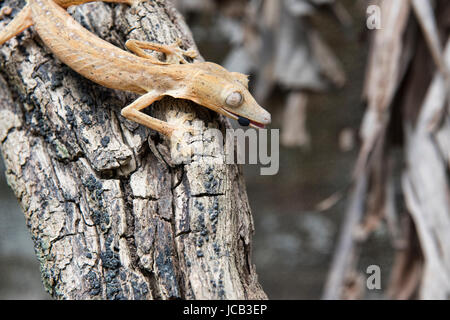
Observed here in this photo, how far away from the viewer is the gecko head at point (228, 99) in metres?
1.62

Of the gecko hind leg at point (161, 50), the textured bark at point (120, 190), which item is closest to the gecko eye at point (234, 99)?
the textured bark at point (120, 190)

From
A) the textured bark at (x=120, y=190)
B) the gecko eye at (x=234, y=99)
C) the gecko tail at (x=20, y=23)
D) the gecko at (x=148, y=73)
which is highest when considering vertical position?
the gecko tail at (x=20, y=23)

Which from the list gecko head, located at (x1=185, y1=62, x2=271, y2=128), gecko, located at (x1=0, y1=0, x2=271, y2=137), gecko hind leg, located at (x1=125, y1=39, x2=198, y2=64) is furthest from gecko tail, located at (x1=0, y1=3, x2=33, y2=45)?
gecko head, located at (x1=185, y1=62, x2=271, y2=128)

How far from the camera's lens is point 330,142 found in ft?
17.4

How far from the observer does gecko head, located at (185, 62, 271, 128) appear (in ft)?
5.32

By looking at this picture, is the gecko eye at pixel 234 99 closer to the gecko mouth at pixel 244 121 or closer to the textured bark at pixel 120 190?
the gecko mouth at pixel 244 121

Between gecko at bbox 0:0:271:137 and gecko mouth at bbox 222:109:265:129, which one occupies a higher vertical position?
gecko at bbox 0:0:271:137

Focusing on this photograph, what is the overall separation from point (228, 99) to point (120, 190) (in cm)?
50

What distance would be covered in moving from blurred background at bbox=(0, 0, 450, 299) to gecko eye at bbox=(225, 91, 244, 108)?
977mm

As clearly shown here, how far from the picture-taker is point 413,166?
9.37ft

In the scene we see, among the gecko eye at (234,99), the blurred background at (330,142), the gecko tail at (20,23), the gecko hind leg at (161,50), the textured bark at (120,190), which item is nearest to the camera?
the textured bark at (120,190)

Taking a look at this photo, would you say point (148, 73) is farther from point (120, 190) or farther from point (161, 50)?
point (120, 190)

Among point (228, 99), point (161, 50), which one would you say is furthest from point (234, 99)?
point (161, 50)

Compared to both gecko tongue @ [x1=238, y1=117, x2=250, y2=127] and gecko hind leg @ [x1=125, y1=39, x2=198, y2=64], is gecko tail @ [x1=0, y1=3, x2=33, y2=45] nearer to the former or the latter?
gecko hind leg @ [x1=125, y1=39, x2=198, y2=64]
